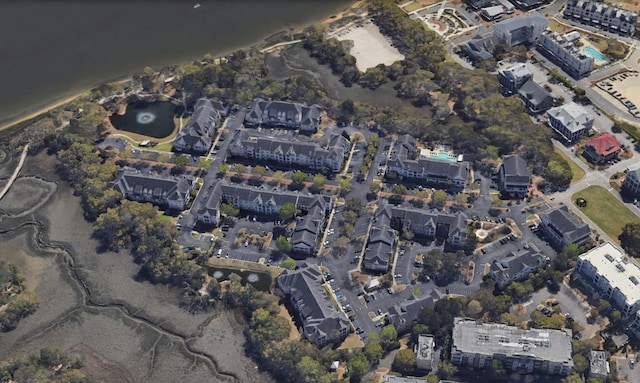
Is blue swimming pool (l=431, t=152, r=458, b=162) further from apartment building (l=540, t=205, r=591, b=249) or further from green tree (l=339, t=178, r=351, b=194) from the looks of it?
apartment building (l=540, t=205, r=591, b=249)

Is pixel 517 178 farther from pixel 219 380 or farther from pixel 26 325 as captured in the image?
pixel 26 325

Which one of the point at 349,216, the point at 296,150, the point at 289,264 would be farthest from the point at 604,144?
the point at 289,264

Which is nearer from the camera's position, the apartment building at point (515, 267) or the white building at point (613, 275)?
the white building at point (613, 275)

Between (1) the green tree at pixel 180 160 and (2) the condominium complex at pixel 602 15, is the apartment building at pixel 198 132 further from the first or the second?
(2) the condominium complex at pixel 602 15

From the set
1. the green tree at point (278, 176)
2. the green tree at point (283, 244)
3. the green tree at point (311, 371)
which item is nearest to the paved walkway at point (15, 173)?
the green tree at point (278, 176)

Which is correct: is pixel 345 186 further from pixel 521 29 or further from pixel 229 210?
pixel 521 29
